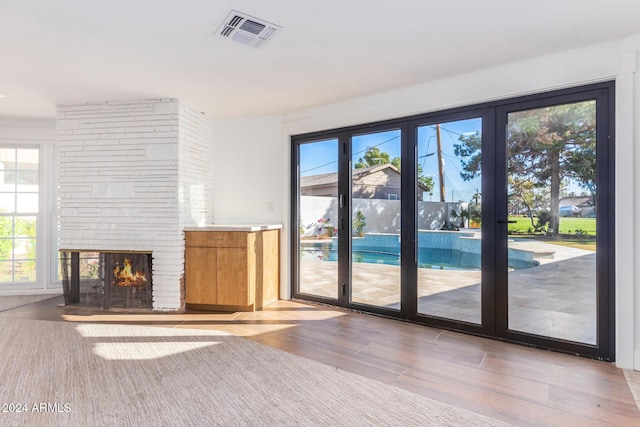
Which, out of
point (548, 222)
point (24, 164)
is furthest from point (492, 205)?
point (24, 164)

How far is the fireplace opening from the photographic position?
13.6 ft

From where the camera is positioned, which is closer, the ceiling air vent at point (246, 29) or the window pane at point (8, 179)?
the ceiling air vent at point (246, 29)

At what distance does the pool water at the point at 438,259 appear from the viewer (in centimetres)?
333

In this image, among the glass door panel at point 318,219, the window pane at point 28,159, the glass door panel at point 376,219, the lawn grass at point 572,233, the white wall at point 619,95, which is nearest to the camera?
the white wall at point 619,95

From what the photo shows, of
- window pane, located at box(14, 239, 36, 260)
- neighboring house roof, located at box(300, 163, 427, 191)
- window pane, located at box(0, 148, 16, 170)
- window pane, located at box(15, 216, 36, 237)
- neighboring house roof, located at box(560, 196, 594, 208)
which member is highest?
window pane, located at box(0, 148, 16, 170)

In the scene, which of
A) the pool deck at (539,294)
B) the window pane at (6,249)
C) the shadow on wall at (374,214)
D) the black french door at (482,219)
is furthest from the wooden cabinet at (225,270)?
the window pane at (6,249)

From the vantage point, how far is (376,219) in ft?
13.1

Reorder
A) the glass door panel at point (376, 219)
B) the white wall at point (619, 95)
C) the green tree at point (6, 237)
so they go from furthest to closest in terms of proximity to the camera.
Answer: the green tree at point (6, 237)
the glass door panel at point (376, 219)
the white wall at point (619, 95)

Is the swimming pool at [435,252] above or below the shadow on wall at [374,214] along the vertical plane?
below

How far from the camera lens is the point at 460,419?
195 centimetres

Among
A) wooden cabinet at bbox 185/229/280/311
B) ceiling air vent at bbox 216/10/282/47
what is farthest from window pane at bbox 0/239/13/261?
ceiling air vent at bbox 216/10/282/47

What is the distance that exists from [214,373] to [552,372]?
2374 mm

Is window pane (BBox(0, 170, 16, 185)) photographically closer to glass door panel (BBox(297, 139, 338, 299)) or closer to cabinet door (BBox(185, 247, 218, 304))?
cabinet door (BBox(185, 247, 218, 304))

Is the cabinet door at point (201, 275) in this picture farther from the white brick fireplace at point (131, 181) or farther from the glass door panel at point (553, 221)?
the glass door panel at point (553, 221)
